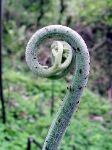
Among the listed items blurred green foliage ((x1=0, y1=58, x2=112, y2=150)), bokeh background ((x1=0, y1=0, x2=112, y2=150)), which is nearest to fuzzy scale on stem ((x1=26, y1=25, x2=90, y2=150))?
bokeh background ((x1=0, y1=0, x2=112, y2=150))

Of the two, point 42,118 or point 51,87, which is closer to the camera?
point 42,118

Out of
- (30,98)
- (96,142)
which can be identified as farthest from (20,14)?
(96,142)

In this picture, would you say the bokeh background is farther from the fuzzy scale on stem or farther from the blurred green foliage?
the fuzzy scale on stem

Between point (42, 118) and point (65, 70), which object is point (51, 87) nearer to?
point (42, 118)

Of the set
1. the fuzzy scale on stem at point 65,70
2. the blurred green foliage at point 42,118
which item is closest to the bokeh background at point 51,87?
the blurred green foliage at point 42,118

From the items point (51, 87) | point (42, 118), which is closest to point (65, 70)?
point (42, 118)
